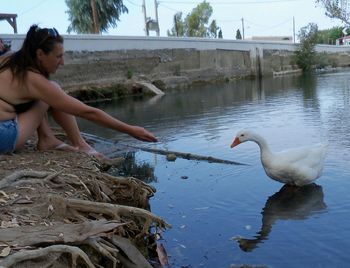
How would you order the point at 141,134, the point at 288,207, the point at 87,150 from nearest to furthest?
the point at 141,134 < the point at 288,207 < the point at 87,150

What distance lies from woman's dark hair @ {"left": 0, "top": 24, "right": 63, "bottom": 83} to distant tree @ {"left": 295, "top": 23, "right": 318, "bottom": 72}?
107ft

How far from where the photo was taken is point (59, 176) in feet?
10.2

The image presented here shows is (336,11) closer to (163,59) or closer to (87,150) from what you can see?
(163,59)

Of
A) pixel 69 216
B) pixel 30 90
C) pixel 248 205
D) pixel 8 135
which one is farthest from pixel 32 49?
pixel 248 205

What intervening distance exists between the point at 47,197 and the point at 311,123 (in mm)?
5852

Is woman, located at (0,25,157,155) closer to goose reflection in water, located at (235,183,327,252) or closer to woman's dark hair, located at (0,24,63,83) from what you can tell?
woman's dark hair, located at (0,24,63,83)

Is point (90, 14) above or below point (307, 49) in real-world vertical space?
above

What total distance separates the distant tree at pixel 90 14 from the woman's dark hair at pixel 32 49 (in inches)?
1323

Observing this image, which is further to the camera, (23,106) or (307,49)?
(307,49)

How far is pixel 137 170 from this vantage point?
536 cm

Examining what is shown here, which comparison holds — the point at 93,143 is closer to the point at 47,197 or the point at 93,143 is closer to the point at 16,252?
the point at 47,197

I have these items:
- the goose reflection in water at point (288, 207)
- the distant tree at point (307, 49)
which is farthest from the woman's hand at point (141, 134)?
the distant tree at point (307, 49)

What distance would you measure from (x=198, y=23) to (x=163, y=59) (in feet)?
133

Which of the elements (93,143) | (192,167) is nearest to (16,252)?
(192,167)
